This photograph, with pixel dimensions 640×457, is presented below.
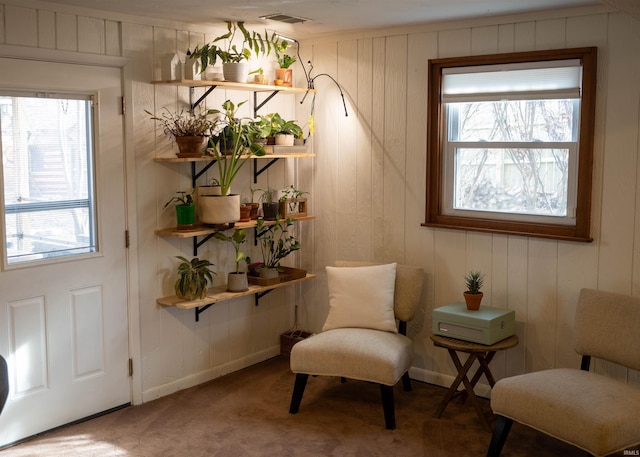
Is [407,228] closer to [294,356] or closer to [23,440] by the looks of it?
[294,356]

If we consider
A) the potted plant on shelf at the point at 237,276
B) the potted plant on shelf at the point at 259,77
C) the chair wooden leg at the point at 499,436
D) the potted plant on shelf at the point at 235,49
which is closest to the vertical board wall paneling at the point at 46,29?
the potted plant on shelf at the point at 235,49

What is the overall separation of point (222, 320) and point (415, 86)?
1922 mm

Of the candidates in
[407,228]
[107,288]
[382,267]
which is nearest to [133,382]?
[107,288]

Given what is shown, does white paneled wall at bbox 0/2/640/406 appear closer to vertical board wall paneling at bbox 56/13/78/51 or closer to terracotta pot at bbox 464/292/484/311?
vertical board wall paneling at bbox 56/13/78/51

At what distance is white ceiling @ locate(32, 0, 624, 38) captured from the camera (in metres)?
3.49

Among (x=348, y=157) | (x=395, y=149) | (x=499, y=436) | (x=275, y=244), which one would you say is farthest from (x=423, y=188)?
(x=499, y=436)

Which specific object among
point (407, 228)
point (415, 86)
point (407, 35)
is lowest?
point (407, 228)

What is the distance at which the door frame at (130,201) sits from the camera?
364 cm

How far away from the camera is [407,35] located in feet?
14.0

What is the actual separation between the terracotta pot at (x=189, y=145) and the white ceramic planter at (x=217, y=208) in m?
0.26

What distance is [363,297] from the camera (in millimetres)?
4102

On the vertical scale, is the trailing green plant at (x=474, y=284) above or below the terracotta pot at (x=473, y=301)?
above

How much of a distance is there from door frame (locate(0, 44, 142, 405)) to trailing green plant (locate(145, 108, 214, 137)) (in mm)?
206

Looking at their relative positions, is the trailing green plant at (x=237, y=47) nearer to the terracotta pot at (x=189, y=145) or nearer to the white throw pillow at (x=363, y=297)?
the terracotta pot at (x=189, y=145)
